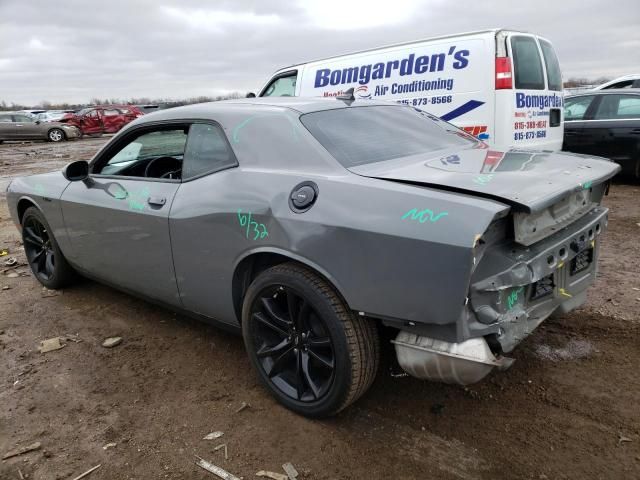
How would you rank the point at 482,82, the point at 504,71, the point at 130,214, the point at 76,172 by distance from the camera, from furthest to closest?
the point at 482,82
the point at 504,71
the point at 76,172
the point at 130,214

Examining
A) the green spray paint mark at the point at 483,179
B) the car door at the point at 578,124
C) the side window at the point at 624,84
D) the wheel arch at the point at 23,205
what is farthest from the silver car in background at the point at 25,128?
the green spray paint mark at the point at 483,179

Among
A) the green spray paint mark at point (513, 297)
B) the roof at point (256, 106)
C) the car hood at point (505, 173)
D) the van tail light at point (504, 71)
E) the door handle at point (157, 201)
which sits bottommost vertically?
the green spray paint mark at point (513, 297)

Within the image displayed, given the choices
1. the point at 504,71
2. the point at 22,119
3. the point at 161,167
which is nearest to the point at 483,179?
the point at 161,167

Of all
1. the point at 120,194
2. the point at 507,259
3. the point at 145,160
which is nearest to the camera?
the point at 507,259

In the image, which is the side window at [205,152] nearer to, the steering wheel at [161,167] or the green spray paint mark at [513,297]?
the steering wheel at [161,167]

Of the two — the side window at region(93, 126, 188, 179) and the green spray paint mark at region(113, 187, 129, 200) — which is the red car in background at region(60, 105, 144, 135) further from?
the green spray paint mark at region(113, 187, 129, 200)

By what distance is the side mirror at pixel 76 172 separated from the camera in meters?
3.71

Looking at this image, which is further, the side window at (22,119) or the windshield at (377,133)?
the side window at (22,119)

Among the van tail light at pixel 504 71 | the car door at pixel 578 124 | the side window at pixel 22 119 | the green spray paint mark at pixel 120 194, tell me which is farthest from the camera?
the side window at pixel 22 119

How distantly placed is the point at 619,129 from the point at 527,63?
8.10 ft

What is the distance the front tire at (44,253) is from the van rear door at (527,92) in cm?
479

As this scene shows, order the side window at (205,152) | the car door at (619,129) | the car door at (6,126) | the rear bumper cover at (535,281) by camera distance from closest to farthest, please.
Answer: the rear bumper cover at (535,281)
the side window at (205,152)
the car door at (619,129)
the car door at (6,126)

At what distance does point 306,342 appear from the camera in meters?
2.54

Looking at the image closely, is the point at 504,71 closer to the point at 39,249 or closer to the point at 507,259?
the point at 507,259
